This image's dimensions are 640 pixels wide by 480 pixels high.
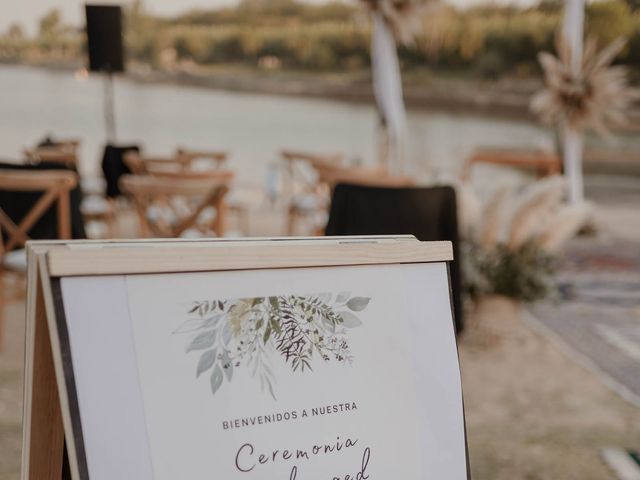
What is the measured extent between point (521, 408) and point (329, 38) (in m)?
7.49

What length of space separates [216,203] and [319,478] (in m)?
2.14

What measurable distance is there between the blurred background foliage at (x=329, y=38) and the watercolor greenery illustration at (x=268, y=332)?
318 inches

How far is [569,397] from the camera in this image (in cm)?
247

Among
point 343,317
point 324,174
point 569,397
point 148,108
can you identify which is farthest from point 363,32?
point 343,317

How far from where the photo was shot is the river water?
320 inches

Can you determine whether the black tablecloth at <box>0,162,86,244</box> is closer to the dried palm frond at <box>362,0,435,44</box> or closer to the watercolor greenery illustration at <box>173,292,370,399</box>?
the watercolor greenery illustration at <box>173,292,370,399</box>

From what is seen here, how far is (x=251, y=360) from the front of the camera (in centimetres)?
70

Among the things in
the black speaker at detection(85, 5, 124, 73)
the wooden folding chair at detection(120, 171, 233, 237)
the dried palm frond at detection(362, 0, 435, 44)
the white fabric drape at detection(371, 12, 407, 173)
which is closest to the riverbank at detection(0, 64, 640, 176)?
the black speaker at detection(85, 5, 124, 73)

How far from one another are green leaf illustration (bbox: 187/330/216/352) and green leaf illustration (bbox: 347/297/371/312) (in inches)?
6.9

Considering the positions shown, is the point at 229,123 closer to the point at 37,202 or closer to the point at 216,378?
the point at 37,202

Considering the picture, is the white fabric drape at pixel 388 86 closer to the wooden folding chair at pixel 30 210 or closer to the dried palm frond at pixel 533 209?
the dried palm frond at pixel 533 209

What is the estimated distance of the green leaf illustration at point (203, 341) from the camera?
0.67 metres

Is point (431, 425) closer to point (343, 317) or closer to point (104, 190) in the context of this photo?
point (343, 317)

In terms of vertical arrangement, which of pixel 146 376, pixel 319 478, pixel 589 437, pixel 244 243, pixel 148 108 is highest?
pixel 148 108
